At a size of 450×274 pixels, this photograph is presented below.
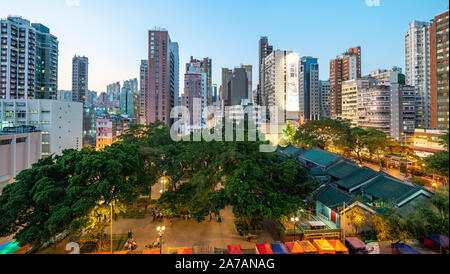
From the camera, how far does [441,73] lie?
2.25m

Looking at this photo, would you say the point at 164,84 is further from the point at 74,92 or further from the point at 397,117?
the point at 74,92

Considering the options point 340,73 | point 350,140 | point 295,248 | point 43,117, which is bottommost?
point 295,248

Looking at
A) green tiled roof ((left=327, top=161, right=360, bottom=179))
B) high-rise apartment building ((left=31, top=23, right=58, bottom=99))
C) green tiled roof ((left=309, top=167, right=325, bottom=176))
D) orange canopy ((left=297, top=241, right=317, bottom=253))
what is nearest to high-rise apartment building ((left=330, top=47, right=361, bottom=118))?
green tiled roof ((left=309, top=167, right=325, bottom=176))

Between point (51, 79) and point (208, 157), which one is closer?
point (208, 157)

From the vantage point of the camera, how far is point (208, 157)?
292 inches

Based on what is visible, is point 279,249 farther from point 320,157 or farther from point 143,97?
point 143,97

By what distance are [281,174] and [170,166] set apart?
3917mm

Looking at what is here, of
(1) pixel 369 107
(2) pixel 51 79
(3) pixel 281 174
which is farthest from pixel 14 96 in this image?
(1) pixel 369 107

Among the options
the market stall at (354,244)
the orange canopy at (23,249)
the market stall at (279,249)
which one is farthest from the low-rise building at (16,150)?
the market stall at (354,244)

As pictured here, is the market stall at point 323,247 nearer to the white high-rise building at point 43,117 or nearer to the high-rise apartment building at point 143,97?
the white high-rise building at point 43,117

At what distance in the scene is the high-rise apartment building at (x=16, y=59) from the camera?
26922 millimetres

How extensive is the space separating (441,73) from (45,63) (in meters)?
44.8

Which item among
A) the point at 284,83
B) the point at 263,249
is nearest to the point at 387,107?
the point at 284,83
